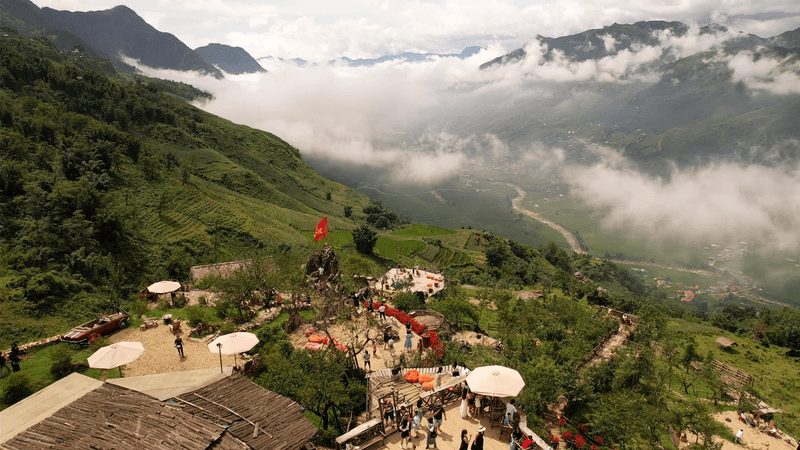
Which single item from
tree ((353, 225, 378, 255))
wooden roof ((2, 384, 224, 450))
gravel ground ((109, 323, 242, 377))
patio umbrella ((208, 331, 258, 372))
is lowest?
tree ((353, 225, 378, 255))

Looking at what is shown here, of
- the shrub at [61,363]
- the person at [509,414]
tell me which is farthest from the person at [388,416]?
the shrub at [61,363]

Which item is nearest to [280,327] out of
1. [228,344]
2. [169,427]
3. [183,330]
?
[183,330]

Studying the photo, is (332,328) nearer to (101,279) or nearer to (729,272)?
(101,279)

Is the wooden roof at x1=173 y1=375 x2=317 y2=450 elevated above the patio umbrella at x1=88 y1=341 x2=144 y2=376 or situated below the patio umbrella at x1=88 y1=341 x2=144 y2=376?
above

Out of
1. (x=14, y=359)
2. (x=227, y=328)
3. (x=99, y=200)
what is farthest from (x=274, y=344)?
(x=99, y=200)

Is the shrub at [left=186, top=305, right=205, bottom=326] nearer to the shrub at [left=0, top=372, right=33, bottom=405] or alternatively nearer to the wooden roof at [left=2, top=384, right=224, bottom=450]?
the shrub at [left=0, top=372, right=33, bottom=405]

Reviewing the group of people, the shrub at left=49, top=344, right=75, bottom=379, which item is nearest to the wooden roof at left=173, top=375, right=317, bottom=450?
the shrub at left=49, top=344, right=75, bottom=379

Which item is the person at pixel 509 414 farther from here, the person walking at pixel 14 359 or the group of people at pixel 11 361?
the person walking at pixel 14 359
